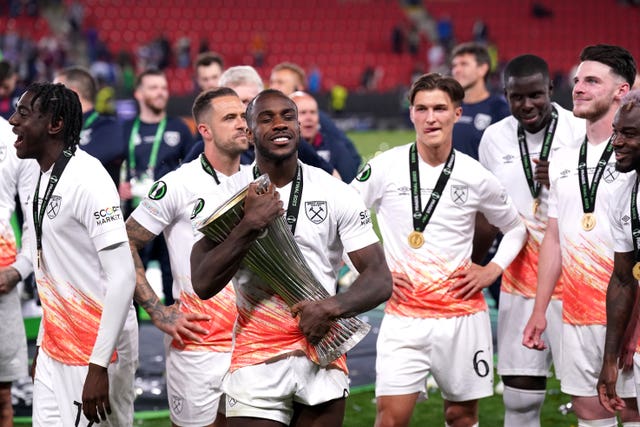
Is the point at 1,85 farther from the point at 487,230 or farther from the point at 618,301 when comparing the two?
the point at 618,301

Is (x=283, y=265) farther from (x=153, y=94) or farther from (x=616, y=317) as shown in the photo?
(x=153, y=94)

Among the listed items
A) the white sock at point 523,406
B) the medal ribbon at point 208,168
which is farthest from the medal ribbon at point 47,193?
the white sock at point 523,406

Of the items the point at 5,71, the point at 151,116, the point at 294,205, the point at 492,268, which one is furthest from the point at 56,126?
the point at 151,116

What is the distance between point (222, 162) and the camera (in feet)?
18.2

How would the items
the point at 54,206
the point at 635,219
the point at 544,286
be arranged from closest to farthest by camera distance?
the point at 54,206 → the point at 635,219 → the point at 544,286

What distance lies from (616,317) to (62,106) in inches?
103

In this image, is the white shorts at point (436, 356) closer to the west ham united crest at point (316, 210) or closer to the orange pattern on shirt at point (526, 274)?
the orange pattern on shirt at point (526, 274)

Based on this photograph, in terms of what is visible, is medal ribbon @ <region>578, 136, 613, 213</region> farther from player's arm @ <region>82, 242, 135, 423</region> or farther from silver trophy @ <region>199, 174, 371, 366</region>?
player's arm @ <region>82, 242, 135, 423</region>

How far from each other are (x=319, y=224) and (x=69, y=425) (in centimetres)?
137

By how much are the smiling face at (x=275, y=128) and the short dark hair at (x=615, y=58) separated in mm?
1988

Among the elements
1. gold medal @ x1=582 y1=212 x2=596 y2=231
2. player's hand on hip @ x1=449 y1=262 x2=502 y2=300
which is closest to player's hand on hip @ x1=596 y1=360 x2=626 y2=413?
gold medal @ x1=582 y1=212 x2=596 y2=231

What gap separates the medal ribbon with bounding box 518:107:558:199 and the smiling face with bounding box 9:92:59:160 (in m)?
2.84

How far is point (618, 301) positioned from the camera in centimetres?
468

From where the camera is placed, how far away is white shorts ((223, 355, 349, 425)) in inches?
163
